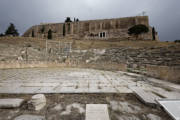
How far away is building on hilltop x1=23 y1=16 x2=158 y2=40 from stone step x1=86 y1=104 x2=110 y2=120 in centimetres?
2770

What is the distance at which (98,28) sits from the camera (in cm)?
2953

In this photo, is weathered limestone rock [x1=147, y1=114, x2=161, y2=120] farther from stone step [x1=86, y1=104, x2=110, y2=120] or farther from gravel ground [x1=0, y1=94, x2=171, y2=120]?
stone step [x1=86, y1=104, x2=110, y2=120]

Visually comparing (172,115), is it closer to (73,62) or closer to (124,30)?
(73,62)

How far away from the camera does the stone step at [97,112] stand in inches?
46.4

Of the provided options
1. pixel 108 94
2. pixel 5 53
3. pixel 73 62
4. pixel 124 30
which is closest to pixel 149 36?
pixel 124 30

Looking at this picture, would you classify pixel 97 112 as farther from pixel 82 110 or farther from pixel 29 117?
pixel 29 117

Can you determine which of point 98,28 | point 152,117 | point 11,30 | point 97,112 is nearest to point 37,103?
point 97,112

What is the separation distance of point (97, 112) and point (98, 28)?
30.9 meters

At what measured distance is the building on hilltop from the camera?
2717cm

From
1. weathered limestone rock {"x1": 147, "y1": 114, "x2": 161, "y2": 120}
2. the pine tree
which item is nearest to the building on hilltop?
the pine tree

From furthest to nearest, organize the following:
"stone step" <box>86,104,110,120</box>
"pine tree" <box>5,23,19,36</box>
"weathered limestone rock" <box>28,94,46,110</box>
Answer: "pine tree" <box>5,23,19,36</box> → "weathered limestone rock" <box>28,94,46,110</box> → "stone step" <box>86,104,110,120</box>

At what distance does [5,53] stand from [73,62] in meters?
7.60

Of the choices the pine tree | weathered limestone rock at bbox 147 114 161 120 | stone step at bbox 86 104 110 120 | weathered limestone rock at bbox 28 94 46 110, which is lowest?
weathered limestone rock at bbox 147 114 161 120

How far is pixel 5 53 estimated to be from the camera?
9.08 m
